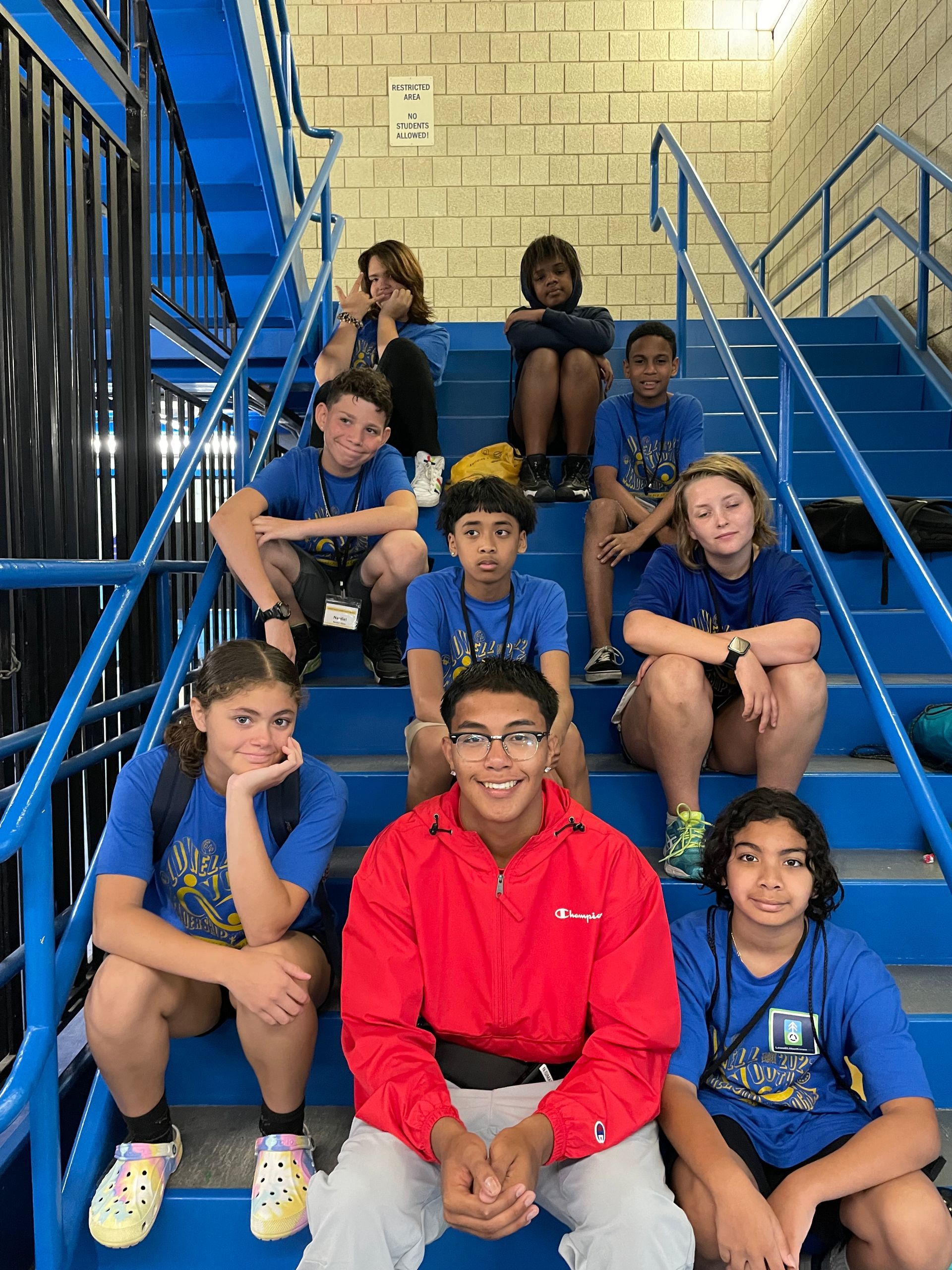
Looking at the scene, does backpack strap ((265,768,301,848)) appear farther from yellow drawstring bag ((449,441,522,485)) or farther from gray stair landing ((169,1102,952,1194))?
yellow drawstring bag ((449,441,522,485))

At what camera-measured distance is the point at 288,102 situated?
11.8ft

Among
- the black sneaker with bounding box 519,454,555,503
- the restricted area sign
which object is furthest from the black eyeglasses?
the restricted area sign

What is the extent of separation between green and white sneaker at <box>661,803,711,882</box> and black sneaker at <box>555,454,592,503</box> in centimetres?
146

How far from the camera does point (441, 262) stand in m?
6.54

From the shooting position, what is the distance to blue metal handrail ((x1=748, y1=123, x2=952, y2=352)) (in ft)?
11.9

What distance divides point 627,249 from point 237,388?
4467 millimetres

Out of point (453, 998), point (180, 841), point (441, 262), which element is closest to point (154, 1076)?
point (180, 841)

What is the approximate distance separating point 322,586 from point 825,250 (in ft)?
12.0

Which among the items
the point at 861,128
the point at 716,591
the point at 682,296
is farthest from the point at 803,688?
the point at 861,128

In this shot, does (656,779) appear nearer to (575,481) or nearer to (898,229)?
(575,481)

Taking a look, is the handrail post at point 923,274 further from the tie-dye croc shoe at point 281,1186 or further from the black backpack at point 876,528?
the tie-dye croc shoe at point 281,1186

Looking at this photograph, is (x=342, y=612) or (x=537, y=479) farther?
(x=537, y=479)

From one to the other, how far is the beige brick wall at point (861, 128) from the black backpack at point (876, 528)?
4.80 feet

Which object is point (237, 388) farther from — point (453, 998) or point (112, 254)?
point (453, 998)
